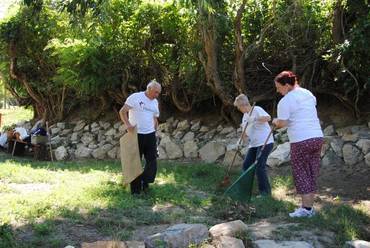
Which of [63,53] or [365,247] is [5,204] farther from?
[63,53]

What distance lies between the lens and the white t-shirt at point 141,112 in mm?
6578

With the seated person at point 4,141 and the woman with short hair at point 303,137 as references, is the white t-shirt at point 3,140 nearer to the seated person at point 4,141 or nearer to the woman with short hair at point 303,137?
the seated person at point 4,141

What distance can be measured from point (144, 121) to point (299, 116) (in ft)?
7.21

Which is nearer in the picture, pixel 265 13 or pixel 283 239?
pixel 283 239

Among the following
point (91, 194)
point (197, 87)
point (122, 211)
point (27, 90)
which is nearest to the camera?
point (122, 211)

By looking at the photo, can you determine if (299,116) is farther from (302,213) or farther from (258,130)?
(258,130)

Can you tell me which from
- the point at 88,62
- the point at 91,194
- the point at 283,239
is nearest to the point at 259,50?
the point at 88,62

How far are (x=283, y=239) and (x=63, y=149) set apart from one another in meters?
9.52

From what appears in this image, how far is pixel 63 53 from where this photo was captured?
39.0ft

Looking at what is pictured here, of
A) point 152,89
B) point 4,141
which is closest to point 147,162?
point 152,89

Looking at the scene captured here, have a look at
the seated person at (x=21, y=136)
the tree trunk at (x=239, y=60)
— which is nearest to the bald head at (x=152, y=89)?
the tree trunk at (x=239, y=60)

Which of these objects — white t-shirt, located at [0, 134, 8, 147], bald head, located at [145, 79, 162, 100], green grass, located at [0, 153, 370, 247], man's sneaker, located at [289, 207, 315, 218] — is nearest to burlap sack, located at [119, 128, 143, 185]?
green grass, located at [0, 153, 370, 247]

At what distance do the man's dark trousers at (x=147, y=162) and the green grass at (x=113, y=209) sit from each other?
18 centimetres

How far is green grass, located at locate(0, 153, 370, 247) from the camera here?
4844mm
